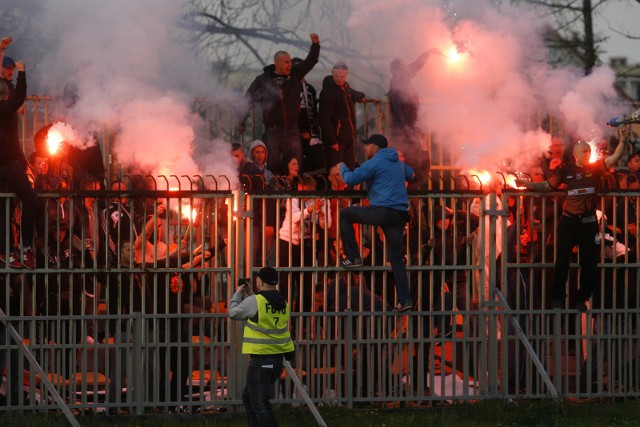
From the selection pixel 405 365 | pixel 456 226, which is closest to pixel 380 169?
pixel 456 226

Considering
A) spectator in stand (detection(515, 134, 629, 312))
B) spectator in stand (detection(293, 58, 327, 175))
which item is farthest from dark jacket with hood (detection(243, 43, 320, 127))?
spectator in stand (detection(515, 134, 629, 312))

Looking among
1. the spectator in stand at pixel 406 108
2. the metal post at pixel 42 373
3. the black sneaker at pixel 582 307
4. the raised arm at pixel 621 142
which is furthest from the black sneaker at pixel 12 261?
the raised arm at pixel 621 142

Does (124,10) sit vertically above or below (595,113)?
above

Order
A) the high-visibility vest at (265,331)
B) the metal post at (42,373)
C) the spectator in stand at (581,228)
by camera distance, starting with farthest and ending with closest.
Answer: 1. the spectator in stand at (581,228)
2. the metal post at (42,373)
3. the high-visibility vest at (265,331)

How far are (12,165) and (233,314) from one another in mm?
3155

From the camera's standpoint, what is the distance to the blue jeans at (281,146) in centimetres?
1800

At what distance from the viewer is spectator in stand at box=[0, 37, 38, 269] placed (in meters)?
14.5

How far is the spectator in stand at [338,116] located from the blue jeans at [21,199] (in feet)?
15.2

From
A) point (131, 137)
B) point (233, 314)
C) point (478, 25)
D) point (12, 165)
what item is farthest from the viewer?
point (478, 25)

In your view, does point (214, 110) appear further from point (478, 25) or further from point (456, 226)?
point (456, 226)

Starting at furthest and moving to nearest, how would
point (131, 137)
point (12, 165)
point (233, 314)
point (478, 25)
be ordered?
point (478, 25)
point (131, 137)
point (12, 165)
point (233, 314)

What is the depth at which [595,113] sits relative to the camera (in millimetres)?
18516

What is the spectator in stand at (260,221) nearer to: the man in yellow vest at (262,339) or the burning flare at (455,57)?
the man in yellow vest at (262,339)

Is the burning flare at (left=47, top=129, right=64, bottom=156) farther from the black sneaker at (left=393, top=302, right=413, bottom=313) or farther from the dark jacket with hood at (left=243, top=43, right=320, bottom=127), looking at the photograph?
the black sneaker at (left=393, top=302, right=413, bottom=313)
